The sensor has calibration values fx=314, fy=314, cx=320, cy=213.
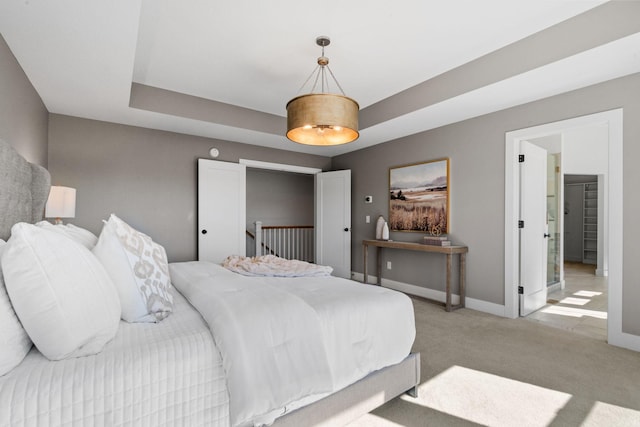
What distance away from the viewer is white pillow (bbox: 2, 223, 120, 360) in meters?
1.04

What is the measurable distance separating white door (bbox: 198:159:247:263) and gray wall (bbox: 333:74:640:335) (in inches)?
82.4

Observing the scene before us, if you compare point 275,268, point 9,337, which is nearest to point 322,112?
point 275,268

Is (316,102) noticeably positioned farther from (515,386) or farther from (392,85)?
(515,386)

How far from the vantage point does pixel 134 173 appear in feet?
13.6

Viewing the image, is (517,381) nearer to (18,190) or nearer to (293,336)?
(293,336)

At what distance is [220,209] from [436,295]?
3.32m

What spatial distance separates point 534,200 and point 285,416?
3.84 meters

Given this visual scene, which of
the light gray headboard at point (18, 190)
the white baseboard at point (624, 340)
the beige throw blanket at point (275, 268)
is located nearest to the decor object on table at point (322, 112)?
the beige throw blanket at point (275, 268)

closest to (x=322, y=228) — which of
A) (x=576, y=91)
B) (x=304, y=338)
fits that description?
(x=576, y=91)

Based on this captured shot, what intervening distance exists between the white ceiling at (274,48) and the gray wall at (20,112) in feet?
0.34

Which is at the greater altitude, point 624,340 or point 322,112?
point 322,112

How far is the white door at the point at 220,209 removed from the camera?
453cm

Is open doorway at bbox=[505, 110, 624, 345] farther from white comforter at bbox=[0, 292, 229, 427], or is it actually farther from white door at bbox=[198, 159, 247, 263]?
white door at bbox=[198, 159, 247, 263]

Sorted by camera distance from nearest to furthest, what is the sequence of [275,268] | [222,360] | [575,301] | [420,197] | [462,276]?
[222,360] → [275,268] → [462,276] → [575,301] → [420,197]
